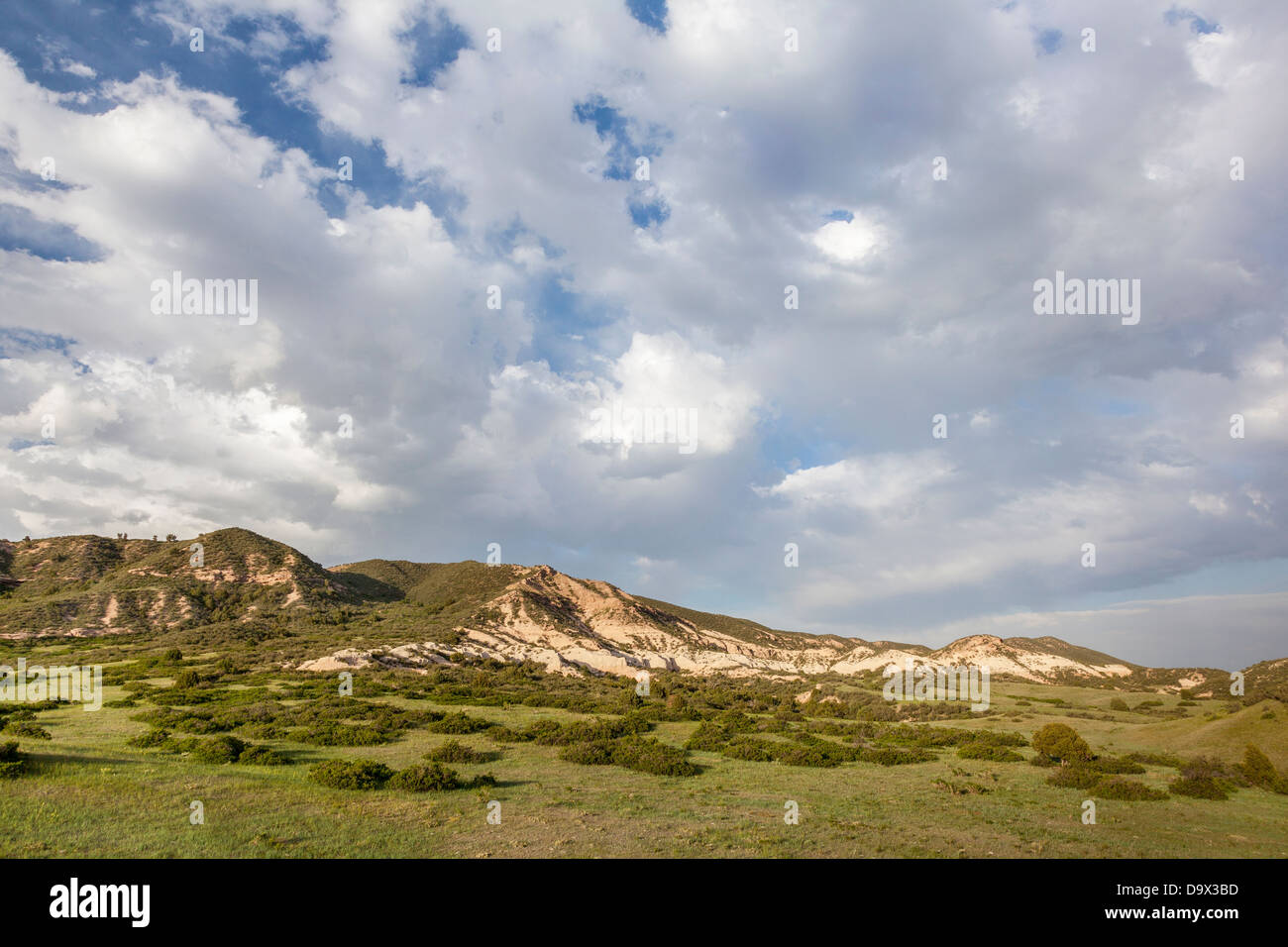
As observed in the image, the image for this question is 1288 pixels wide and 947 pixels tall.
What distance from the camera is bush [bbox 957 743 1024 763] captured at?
28578 mm

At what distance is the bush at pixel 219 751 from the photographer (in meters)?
20.9

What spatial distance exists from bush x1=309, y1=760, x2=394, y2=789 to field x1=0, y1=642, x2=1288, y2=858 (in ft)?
1.25

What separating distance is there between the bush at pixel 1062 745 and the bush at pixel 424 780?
27.5 meters

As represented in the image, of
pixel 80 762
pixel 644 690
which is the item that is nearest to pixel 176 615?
pixel 644 690

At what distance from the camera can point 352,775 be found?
740 inches

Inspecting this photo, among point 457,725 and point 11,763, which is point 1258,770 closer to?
point 457,725

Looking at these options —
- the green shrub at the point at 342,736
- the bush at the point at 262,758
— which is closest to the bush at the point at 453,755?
the green shrub at the point at 342,736

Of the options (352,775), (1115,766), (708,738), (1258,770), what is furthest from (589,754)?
(1258,770)

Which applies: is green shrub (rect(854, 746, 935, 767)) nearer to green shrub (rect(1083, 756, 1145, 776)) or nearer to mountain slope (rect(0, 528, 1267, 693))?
green shrub (rect(1083, 756, 1145, 776))

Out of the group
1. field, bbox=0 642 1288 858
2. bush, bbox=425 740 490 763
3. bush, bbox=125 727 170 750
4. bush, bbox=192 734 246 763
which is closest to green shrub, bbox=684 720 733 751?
field, bbox=0 642 1288 858

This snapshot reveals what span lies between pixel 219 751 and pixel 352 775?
656 cm

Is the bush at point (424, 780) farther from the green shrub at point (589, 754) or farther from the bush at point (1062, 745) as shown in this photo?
the bush at point (1062, 745)
